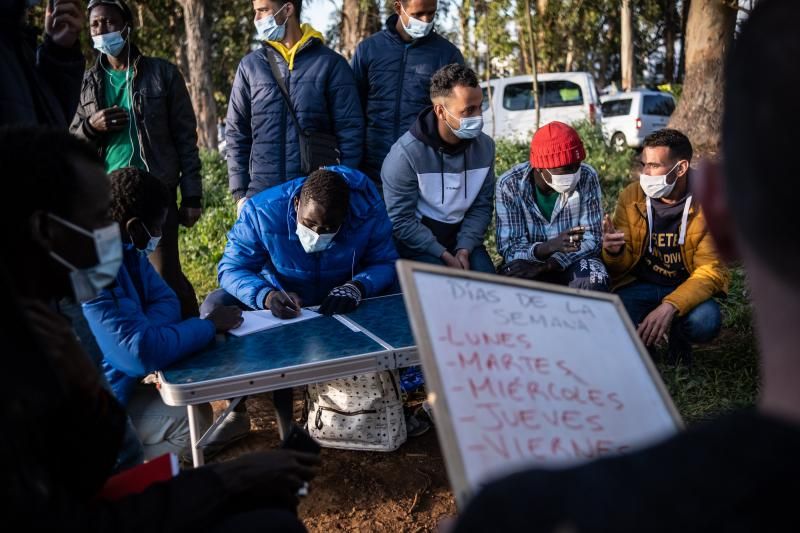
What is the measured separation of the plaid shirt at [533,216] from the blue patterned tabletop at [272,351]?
58.9 inches

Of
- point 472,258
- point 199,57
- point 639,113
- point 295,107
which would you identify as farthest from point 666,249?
point 639,113

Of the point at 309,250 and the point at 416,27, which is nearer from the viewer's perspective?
the point at 309,250

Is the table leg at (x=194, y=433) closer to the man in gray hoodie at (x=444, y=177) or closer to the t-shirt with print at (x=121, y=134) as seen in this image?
the man in gray hoodie at (x=444, y=177)

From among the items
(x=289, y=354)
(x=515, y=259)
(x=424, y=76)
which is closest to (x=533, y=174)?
(x=515, y=259)

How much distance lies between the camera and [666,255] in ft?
14.2

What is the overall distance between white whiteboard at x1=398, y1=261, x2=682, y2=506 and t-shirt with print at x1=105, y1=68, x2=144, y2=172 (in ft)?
11.1

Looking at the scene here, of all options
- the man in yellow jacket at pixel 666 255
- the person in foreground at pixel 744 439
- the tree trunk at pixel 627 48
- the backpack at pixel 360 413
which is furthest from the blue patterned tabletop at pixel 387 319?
the tree trunk at pixel 627 48

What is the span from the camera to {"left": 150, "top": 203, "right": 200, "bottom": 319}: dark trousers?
4535 mm

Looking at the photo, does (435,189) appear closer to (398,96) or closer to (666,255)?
(398,96)

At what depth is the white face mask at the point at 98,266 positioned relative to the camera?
1.94 m

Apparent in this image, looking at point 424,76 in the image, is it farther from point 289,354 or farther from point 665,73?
point 665,73

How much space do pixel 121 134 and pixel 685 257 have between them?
3266mm

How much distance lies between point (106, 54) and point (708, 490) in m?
4.51

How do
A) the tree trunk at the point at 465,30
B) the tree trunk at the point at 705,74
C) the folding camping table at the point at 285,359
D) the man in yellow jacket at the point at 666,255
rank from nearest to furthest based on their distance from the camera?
1. the folding camping table at the point at 285,359
2. the man in yellow jacket at the point at 666,255
3. the tree trunk at the point at 705,74
4. the tree trunk at the point at 465,30
